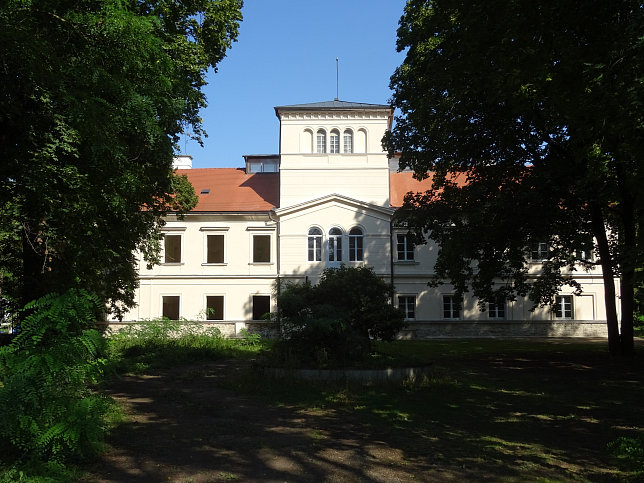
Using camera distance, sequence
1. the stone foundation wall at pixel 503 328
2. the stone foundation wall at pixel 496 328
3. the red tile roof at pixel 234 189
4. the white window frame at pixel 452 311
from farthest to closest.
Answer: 1. the red tile roof at pixel 234 189
2. the white window frame at pixel 452 311
3. the stone foundation wall at pixel 503 328
4. the stone foundation wall at pixel 496 328

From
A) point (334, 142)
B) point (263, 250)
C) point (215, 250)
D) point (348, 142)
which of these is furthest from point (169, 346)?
point (348, 142)

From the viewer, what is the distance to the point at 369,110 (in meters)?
35.5

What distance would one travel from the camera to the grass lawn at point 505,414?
7.14 meters

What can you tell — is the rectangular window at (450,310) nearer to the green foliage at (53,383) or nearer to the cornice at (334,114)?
the cornice at (334,114)

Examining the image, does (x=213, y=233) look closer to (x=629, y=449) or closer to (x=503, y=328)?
(x=503, y=328)

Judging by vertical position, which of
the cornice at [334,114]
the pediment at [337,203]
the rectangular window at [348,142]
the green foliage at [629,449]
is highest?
the cornice at [334,114]

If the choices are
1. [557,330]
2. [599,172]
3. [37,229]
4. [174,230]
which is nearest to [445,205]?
[599,172]

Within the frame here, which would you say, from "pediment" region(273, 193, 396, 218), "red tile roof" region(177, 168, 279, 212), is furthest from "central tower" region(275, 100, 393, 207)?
"red tile roof" region(177, 168, 279, 212)

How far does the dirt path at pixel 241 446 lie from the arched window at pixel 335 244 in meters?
23.4

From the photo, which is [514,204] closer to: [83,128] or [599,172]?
[599,172]

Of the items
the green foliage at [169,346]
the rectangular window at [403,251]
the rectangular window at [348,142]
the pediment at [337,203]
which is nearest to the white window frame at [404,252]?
the rectangular window at [403,251]

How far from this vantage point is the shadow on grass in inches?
271

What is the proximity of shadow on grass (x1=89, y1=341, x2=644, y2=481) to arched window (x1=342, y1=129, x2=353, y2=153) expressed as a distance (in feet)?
72.5

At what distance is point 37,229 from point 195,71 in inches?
234
